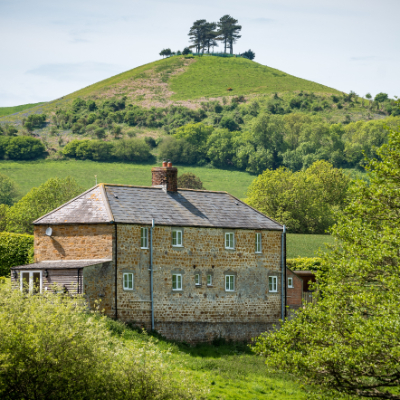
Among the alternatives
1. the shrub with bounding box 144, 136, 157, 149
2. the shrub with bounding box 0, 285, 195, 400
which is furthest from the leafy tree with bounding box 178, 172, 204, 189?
the shrub with bounding box 0, 285, 195, 400

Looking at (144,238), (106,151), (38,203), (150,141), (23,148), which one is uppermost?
(150,141)

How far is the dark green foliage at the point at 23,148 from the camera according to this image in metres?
143

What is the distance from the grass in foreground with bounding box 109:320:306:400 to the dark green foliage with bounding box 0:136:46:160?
10881 centimetres

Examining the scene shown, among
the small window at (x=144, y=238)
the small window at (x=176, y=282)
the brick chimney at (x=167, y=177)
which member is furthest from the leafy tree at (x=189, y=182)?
the small window at (x=144, y=238)

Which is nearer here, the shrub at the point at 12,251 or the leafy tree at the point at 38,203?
the shrub at the point at 12,251

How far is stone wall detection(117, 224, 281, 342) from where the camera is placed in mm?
41812

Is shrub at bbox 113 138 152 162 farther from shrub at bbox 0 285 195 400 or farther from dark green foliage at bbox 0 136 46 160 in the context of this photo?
shrub at bbox 0 285 195 400

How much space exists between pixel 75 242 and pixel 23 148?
10801 centimetres

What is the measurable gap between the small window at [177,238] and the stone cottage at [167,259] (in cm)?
7

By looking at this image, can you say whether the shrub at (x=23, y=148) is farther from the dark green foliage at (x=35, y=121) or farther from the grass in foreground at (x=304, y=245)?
the grass in foreground at (x=304, y=245)

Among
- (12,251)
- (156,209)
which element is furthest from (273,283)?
(12,251)

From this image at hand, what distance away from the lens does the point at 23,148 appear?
5679 inches

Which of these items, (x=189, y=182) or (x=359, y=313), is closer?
(x=359, y=313)

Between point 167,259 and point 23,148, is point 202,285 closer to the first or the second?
point 167,259
